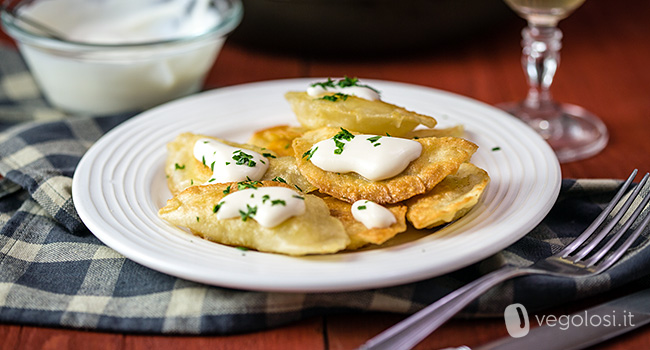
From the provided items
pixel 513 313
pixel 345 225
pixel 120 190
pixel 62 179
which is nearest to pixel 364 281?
pixel 345 225

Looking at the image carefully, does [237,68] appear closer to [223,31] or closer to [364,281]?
[223,31]

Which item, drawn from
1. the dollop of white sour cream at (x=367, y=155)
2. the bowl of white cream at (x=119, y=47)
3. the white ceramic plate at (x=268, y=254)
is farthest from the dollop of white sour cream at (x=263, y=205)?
the bowl of white cream at (x=119, y=47)

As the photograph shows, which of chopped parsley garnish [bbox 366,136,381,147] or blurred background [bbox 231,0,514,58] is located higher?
chopped parsley garnish [bbox 366,136,381,147]

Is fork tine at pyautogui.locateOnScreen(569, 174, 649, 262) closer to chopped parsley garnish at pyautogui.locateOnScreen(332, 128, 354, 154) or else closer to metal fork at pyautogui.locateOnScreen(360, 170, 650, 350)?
metal fork at pyautogui.locateOnScreen(360, 170, 650, 350)

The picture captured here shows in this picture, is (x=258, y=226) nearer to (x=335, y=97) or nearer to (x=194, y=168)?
(x=194, y=168)

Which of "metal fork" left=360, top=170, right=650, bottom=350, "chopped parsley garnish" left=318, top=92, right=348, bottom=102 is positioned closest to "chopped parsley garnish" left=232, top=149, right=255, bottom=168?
"chopped parsley garnish" left=318, top=92, right=348, bottom=102

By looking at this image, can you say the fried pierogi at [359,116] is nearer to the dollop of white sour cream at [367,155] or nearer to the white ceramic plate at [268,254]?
the dollop of white sour cream at [367,155]
